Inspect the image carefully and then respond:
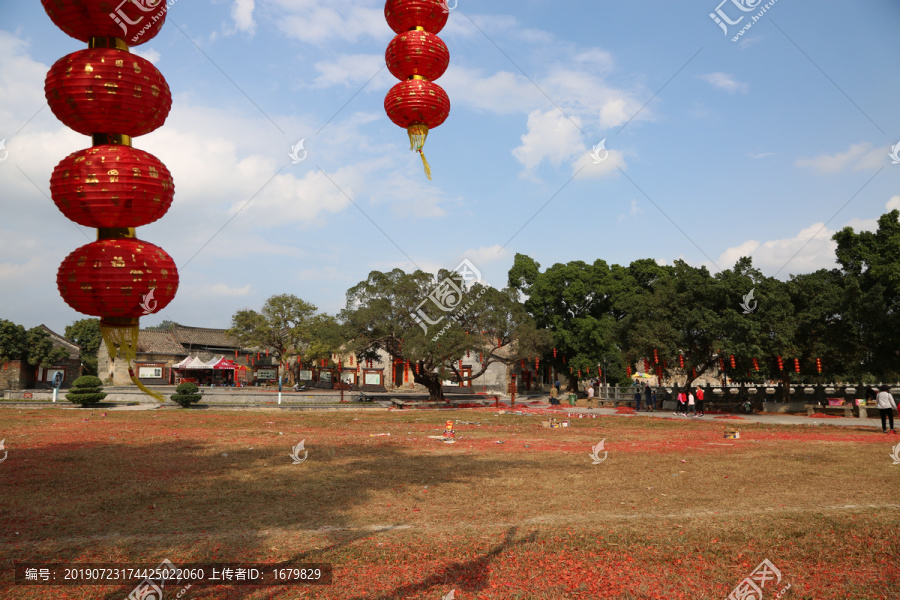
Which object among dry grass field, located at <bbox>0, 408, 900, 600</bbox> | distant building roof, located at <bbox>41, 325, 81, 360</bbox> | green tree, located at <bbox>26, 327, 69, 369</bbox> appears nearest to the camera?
dry grass field, located at <bbox>0, 408, 900, 600</bbox>

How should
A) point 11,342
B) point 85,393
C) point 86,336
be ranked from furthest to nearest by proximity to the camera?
point 86,336
point 11,342
point 85,393

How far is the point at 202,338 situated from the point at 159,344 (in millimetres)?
5530

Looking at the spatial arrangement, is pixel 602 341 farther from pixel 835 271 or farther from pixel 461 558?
pixel 461 558

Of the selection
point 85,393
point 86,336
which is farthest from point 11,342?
point 85,393

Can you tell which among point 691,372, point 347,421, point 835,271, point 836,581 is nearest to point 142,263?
point 836,581

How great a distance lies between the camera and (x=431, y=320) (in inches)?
1379

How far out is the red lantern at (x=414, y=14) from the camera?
725 cm

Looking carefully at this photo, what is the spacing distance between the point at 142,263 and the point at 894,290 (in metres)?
31.4

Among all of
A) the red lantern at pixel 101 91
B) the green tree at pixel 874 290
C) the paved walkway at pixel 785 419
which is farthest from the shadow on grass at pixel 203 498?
the green tree at pixel 874 290

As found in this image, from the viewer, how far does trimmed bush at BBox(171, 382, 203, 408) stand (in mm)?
30109

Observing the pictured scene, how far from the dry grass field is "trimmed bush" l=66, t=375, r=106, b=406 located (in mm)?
16124

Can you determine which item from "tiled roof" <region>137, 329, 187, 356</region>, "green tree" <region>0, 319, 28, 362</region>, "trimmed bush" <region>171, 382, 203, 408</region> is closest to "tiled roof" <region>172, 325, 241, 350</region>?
"tiled roof" <region>137, 329, 187, 356</region>

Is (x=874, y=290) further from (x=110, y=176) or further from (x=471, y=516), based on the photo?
(x=110, y=176)

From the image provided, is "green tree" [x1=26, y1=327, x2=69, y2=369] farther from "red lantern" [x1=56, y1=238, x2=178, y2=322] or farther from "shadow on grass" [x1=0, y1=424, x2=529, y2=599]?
"red lantern" [x1=56, y1=238, x2=178, y2=322]
